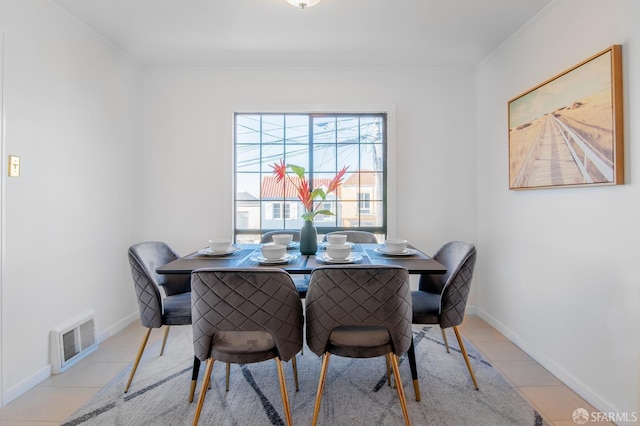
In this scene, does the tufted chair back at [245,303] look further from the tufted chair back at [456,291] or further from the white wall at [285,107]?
the white wall at [285,107]

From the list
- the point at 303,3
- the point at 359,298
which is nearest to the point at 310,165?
the point at 303,3

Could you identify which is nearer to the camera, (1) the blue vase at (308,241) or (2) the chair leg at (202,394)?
(2) the chair leg at (202,394)

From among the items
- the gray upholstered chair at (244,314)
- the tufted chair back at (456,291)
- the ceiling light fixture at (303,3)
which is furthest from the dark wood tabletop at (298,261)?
the ceiling light fixture at (303,3)

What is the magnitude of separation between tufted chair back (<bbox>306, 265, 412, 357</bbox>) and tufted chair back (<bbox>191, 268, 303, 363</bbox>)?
0.12 metres

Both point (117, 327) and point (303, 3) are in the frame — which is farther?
point (117, 327)

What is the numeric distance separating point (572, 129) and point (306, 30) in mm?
1966

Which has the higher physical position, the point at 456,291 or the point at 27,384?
the point at 456,291

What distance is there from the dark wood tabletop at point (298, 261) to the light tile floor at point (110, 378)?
0.95m

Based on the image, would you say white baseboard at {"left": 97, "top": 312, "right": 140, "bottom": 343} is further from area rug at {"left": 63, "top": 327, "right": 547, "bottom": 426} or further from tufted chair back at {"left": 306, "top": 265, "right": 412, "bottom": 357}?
Result: tufted chair back at {"left": 306, "top": 265, "right": 412, "bottom": 357}

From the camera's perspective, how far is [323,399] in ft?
5.91

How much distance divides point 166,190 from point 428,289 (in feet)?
8.62

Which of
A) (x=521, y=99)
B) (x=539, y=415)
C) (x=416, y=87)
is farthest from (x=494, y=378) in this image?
(x=416, y=87)

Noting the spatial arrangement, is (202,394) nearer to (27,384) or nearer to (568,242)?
(27,384)

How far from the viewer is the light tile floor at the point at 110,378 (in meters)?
1.69
